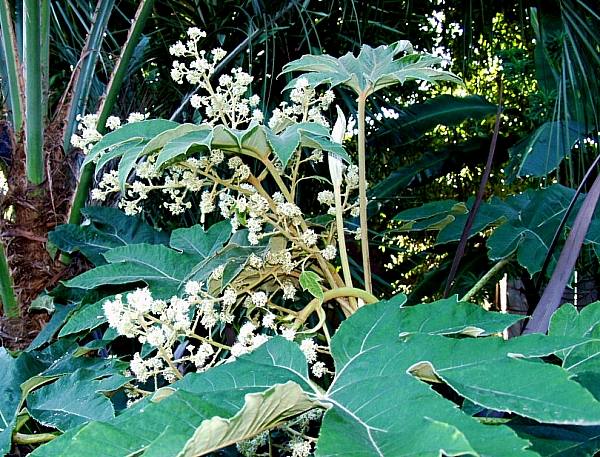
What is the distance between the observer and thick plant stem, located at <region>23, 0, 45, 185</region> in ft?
3.30

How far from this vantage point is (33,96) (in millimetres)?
1039

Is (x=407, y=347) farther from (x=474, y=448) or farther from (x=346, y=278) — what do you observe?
(x=346, y=278)

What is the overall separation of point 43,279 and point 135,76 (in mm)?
675

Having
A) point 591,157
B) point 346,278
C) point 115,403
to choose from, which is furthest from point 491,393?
point 591,157

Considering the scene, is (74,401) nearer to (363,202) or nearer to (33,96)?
(363,202)

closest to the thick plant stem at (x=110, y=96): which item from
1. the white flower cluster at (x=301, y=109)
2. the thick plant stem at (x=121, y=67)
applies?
the thick plant stem at (x=121, y=67)

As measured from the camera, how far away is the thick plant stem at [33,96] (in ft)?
3.30

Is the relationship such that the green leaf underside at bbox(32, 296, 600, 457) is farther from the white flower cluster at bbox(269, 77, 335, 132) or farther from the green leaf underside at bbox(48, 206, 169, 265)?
the green leaf underside at bbox(48, 206, 169, 265)

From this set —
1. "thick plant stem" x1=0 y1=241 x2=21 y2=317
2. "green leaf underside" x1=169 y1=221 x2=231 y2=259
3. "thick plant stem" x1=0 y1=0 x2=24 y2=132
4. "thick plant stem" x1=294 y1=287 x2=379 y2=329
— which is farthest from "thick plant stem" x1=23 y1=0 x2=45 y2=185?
"thick plant stem" x1=294 y1=287 x2=379 y2=329

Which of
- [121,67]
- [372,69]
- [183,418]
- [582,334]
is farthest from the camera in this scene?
[121,67]

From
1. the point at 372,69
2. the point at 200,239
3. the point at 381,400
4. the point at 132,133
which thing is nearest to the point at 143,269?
the point at 200,239

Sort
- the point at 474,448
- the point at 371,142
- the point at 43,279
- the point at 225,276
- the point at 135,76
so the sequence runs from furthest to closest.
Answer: the point at 371,142
the point at 135,76
the point at 43,279
the point at 225,276
the point at 474,448

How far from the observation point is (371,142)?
6.82 feet

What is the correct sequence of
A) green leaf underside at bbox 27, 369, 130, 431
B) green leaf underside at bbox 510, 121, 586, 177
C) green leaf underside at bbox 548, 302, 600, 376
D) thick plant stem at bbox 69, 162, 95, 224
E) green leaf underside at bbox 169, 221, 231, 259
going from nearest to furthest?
green leaf underside at bbox 548, 302, 600, 376 < green leaf underside at bbox 27, 369, 130, 431 < green leaf underside at bbox 169, 221, 231, 259 < thick plant stem at bbox 69, 162, 95, 224 < green leaf underside at bbox 510, 121, 586, 177
